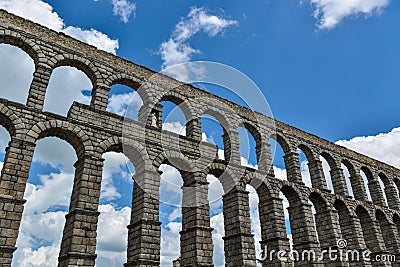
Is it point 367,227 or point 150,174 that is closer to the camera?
point 150,174

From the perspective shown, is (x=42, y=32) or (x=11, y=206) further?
(x=42, y=32)

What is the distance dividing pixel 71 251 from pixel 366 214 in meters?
19.4

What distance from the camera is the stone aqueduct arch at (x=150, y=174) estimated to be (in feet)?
39.5

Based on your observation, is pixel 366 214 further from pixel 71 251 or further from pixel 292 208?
pixel 71 251

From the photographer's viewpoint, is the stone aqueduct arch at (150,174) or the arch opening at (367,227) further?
the arch opening at (367,227)

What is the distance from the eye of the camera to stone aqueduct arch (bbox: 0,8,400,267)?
12039mm

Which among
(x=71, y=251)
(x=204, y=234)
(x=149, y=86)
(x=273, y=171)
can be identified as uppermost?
(x=149, y=86)

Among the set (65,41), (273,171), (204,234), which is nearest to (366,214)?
(273,171)

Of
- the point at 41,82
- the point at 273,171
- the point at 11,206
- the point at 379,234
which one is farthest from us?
the point at 379,234

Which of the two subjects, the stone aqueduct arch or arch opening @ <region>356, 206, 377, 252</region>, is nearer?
the stone aqueduct arch

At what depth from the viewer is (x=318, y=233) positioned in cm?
2061

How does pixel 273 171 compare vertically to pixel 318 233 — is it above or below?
above

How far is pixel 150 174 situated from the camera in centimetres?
1447

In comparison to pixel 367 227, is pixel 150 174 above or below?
above
